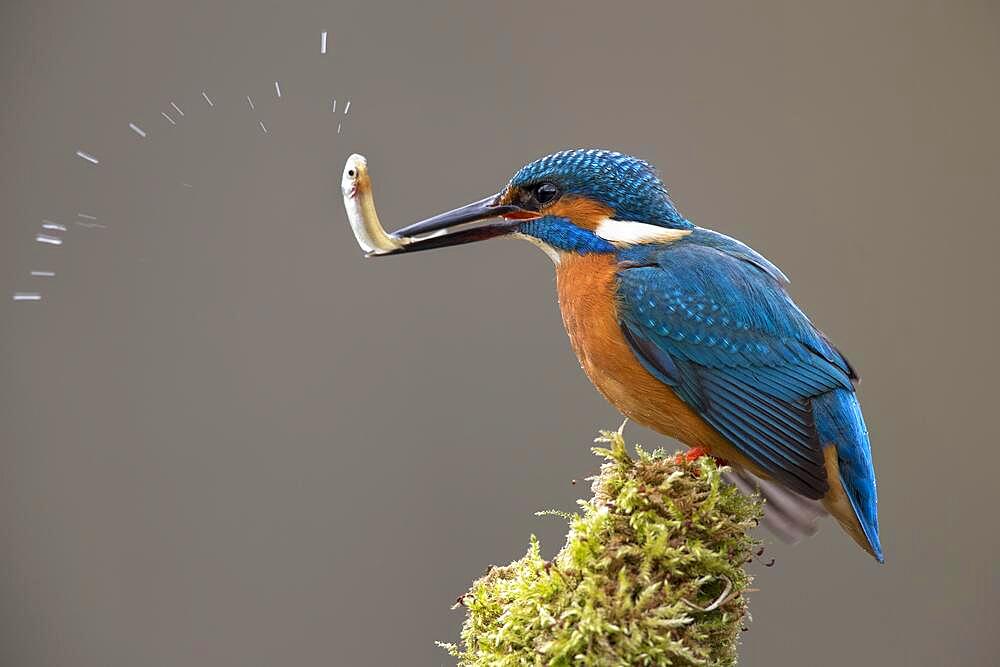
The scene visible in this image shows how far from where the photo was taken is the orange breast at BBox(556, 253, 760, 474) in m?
2.37

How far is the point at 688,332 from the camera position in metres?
2.38

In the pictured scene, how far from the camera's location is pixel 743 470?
2.46 meters

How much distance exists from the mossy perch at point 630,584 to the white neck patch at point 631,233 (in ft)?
2.48

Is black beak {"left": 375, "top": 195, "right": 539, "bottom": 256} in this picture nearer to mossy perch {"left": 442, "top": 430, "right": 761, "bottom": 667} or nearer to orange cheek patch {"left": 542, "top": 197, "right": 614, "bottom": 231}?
orange cheek patch {"left": 542, "top": 197, "right": 614, "bottom": 231}

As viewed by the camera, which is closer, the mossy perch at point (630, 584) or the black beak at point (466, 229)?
the mossy perch at point (630, 584)

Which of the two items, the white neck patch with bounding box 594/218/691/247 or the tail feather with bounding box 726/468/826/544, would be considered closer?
the tail feather with bounding box 726/468/826/544

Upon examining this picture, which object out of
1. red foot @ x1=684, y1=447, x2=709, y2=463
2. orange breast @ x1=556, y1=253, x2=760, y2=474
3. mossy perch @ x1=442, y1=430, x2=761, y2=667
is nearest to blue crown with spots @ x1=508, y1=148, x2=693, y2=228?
orange breast @ x1=556, y1=253, x2=760, y2=474

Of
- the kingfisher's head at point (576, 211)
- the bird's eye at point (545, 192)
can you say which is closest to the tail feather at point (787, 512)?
the kingfisher's head at point (576, 211)

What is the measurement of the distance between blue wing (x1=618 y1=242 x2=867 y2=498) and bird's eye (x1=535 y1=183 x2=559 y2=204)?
11.5 inches

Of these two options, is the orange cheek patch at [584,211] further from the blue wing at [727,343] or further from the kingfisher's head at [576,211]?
the blue wing at [727,343]

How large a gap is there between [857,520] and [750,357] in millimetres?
438

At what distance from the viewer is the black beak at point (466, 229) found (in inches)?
103

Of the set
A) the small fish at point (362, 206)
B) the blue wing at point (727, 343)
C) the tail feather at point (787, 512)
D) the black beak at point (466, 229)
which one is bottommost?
the tail feather at point (787, 512)

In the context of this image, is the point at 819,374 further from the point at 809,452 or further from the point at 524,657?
the point at 524,657
